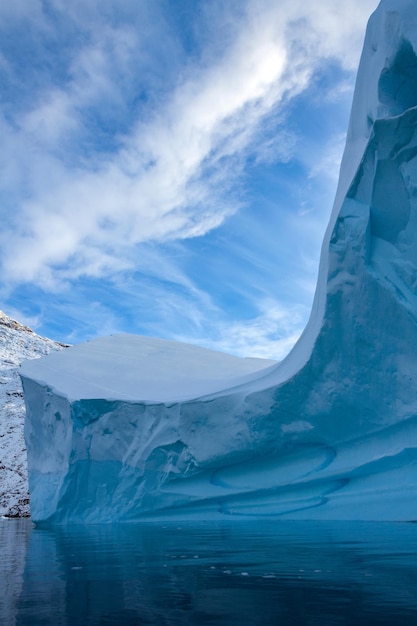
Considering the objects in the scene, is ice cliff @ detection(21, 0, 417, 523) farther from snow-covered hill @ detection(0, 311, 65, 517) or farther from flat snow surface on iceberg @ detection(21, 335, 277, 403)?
snow-covered hill @ detection(0, 311, 65, 517)

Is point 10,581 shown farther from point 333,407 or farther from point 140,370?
point 140,370

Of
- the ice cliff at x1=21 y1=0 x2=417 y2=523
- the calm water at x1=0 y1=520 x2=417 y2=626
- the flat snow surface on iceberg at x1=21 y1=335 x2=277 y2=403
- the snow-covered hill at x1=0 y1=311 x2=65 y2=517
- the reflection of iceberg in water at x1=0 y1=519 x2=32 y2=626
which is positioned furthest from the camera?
the snow-covered hill at x1=0 y1=311 x2=65 y2=517

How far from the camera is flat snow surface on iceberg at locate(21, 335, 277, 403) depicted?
35.4ft

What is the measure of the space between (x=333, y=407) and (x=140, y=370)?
5.91 metres

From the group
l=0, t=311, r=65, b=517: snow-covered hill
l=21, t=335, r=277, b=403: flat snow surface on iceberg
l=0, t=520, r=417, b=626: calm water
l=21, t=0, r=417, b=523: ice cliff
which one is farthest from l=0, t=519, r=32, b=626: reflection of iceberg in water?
l=0, t=311, r=65, b=517: snow-covered hill

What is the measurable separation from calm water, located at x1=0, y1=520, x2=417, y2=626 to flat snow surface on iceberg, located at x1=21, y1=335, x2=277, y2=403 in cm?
490

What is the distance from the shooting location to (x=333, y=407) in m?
7.93

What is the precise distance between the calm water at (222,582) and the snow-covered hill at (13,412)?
1726cm

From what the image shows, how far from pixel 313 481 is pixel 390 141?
5.28 m

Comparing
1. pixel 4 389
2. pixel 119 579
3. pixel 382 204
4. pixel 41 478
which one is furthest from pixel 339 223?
pixel 4 389

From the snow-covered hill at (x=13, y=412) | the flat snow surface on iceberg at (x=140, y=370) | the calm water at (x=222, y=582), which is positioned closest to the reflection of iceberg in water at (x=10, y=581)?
the calm water at (x=222, y=582)

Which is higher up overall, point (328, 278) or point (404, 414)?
point (328, 278)

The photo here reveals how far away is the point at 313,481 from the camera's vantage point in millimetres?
8086

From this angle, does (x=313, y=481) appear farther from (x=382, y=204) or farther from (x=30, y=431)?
(x=30, y=431)
